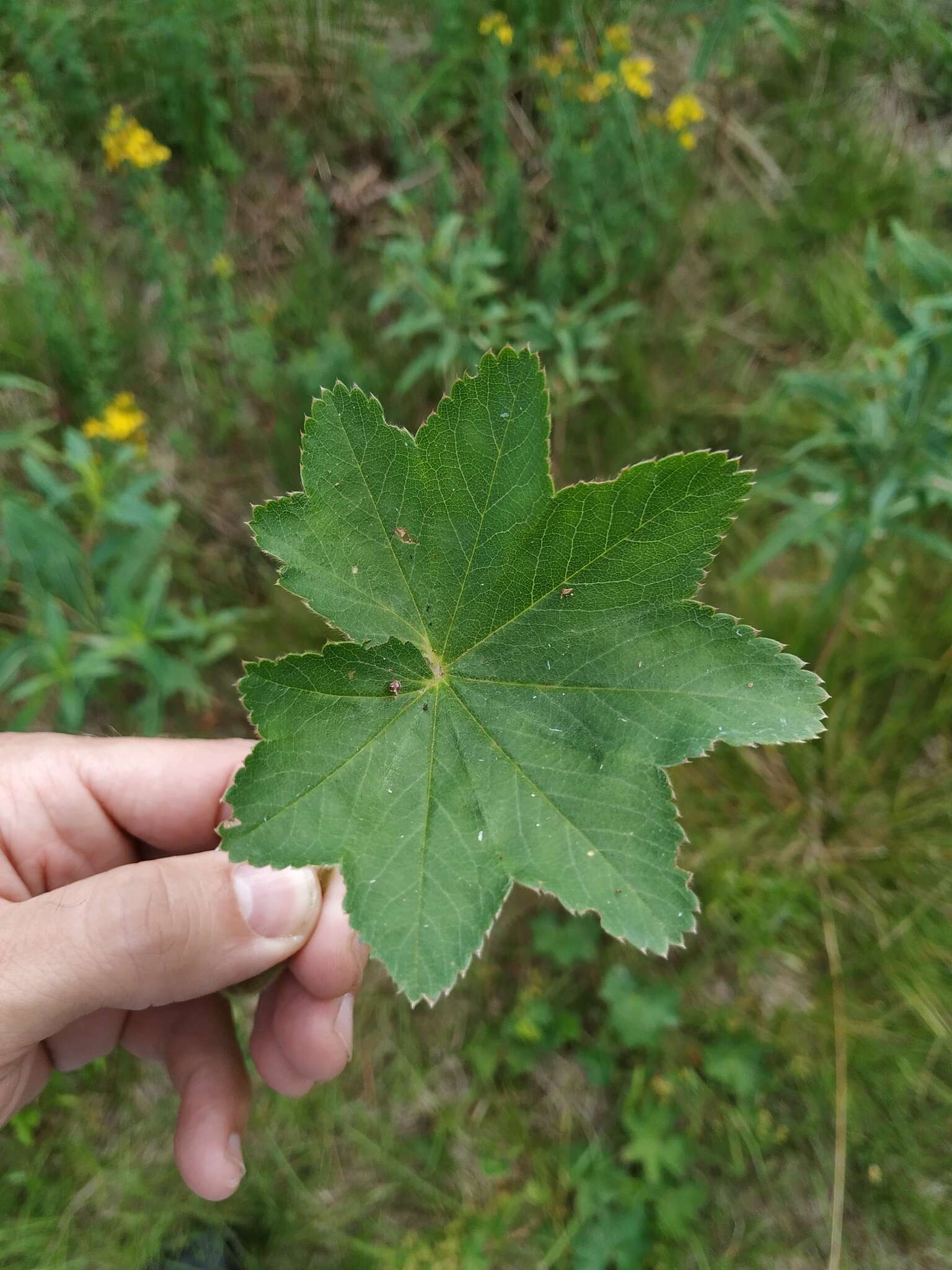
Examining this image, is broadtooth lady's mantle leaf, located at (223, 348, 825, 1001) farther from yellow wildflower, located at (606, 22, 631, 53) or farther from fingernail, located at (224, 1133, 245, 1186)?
yellow wildflower, located at (606, 22, 631, 53)

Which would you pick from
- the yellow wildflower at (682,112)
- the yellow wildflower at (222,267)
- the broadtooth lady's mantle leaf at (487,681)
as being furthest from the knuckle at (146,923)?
the yellow wildflower at (682,112)

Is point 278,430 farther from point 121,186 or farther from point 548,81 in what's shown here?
point 548,81

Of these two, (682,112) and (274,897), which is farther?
(682,112)

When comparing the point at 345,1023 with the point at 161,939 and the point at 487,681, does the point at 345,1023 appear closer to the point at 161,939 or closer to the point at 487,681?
the point at 161,939

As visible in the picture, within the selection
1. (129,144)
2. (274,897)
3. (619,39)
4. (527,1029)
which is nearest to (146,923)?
(274,897)

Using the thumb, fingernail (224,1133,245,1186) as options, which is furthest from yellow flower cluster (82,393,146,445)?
fingernail (224,1133,245,1186)

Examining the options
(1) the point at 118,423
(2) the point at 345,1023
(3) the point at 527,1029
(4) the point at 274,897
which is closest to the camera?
(4) the point at 274,897

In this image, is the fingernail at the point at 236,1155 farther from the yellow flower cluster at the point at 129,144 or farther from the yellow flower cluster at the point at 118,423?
the yellow flower cluster at the point at 129,144

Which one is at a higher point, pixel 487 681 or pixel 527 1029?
pixel 487 681
